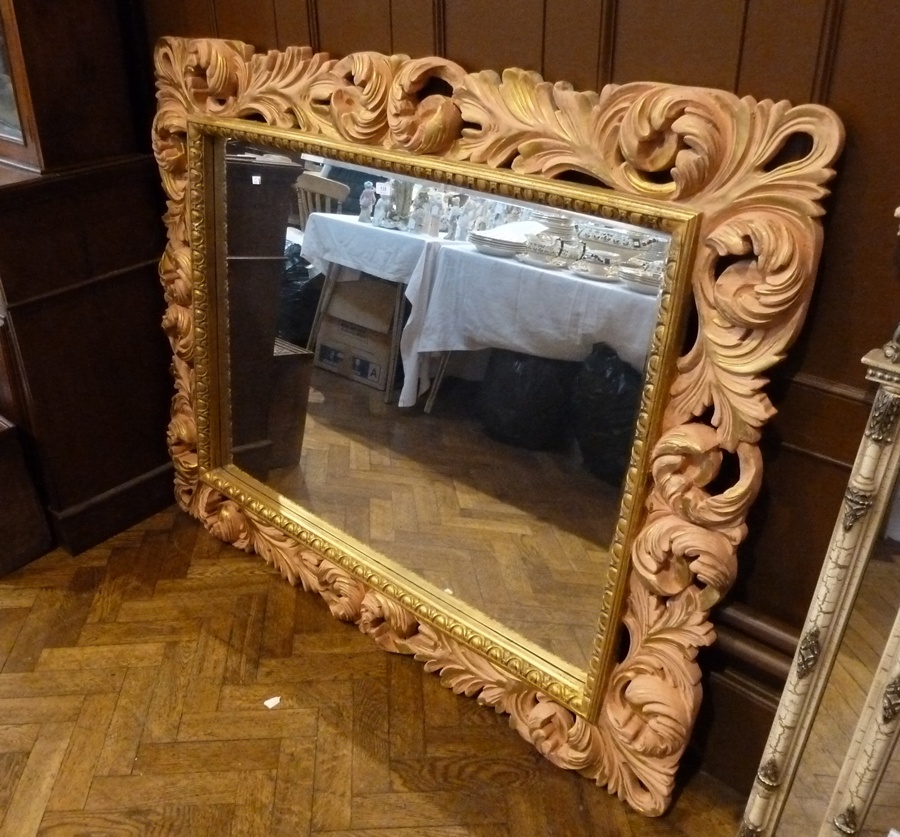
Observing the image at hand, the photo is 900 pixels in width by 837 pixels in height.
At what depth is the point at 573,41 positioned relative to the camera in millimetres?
1150

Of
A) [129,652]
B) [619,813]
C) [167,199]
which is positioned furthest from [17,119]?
[619,813]

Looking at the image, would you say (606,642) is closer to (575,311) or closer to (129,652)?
(575,311)

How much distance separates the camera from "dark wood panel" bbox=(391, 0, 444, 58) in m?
1.29

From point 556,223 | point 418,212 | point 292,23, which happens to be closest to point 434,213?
point 418,212

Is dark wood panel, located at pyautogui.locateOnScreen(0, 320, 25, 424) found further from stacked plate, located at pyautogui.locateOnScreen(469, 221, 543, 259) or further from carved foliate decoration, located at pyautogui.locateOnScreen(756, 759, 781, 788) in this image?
carved foliate decoration, located at pyautogui.locateOnScreen(756, 759, 781, 788)

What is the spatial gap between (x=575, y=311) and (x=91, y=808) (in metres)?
1.16

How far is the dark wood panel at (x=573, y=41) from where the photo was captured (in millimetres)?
1123

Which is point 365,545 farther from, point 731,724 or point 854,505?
point 854,505

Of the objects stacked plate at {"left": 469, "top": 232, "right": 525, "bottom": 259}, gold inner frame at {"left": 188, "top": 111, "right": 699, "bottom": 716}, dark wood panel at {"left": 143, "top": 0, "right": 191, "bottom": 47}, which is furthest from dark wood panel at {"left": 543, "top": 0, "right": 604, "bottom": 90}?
dark wood panel at {"left": 143, "top": 0, "right": 191, "bottom": 47}

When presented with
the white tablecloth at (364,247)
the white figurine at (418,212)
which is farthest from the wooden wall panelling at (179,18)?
the white figurine at (418,212)

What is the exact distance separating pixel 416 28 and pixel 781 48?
600mm

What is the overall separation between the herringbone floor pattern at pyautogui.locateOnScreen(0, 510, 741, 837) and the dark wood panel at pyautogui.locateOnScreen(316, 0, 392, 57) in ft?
3.82

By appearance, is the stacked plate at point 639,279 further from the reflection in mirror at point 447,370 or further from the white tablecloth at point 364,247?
the white tablecloth at point 364,247

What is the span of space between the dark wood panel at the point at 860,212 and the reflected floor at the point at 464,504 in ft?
1.40
